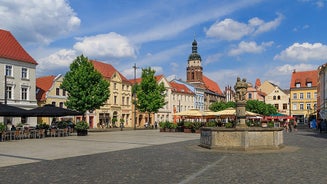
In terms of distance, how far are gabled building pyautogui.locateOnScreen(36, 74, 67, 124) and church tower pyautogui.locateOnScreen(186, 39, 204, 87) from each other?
5525 centimetres

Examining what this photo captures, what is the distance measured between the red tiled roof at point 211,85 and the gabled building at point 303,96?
31776 millimetres

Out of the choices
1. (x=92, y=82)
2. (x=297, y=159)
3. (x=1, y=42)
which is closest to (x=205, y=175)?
(x=297, y=159)

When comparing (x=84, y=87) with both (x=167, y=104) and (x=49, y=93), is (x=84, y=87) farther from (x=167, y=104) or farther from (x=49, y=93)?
(x=167, y=104)

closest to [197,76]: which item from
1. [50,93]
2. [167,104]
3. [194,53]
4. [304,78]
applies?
[194,53]

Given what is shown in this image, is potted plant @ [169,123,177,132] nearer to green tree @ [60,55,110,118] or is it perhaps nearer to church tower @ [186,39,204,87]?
green tree @ [60,55,110,118]

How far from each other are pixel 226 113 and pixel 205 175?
29.9m

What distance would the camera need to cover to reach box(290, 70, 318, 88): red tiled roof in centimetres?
8788

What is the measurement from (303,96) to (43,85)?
2422 inches

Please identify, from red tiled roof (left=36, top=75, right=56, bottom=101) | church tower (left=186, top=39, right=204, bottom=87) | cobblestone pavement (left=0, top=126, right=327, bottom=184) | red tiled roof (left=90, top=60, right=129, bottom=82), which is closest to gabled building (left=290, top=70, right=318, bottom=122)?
church tower (left=186, top=39, right=204, bottom=87)

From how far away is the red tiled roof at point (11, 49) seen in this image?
154ft

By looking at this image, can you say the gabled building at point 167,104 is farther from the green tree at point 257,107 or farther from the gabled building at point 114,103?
the green tree at point 257,107

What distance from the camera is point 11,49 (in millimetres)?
48375

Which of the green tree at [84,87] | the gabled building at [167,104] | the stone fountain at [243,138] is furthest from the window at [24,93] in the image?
the gabled building at [167,104]

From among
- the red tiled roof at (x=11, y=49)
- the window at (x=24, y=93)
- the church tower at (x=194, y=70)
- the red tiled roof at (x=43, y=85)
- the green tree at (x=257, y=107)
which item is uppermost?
the church tower at (x=194, y=70)
